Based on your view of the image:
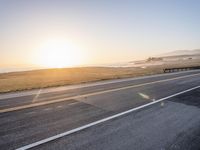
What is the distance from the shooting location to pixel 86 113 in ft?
23.8

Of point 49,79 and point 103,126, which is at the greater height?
point 49,79

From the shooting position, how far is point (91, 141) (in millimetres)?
4730

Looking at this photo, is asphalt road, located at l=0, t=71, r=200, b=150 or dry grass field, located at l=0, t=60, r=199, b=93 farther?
dry grass field, located at l=0, t=60, r=199, b=93

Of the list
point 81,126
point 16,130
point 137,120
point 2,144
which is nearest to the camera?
point 2,144

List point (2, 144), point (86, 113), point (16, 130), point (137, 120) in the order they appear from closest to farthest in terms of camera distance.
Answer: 1. point (2, 144)
2. point (16, 130)
3. point (137, 120)
4. point (86, 113)

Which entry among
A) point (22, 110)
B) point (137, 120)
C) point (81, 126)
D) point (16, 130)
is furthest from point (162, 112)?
point (22, 110)

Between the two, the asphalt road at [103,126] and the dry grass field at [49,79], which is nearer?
the asphalt road at [103,126]

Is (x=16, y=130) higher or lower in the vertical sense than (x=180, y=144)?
higher

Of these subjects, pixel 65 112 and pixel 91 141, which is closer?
pixel 91 141

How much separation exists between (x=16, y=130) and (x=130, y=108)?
16.2 ft

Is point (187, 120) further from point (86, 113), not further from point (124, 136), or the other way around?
point (86, 113)

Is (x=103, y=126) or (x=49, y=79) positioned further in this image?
(x=49, y=79)

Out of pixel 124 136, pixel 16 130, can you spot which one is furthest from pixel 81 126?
pixel 16 130

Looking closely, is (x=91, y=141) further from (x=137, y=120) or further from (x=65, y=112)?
(x=65, y=112)
